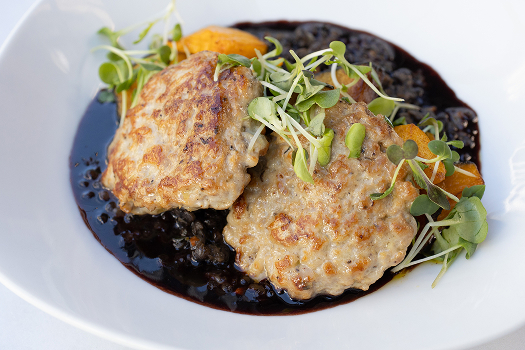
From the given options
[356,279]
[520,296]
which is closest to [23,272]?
[356,279]

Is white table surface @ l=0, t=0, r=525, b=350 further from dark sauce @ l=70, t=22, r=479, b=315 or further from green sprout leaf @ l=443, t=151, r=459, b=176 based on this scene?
green sprout leaf @ l=443, t=151, r=459, b=176

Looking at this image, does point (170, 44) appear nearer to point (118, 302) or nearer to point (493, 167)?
point (118, 302)

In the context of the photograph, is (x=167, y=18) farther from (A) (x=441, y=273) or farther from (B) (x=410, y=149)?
(A) (x=441, y=273)

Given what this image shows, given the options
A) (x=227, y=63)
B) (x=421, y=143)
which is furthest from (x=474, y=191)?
(x=227, y=63)

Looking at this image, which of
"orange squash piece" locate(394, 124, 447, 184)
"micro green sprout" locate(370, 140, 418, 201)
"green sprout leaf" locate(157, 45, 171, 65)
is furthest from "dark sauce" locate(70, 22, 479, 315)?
"micro green sprout" locate(370, 140, 418, 201)

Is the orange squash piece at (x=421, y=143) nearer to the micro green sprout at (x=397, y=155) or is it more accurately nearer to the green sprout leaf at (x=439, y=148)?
the green sprout leaf at (x=439, y=148)

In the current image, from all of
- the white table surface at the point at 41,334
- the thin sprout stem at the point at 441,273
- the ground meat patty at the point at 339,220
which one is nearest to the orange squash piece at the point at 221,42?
the ground meat patty at the point at 339,220
